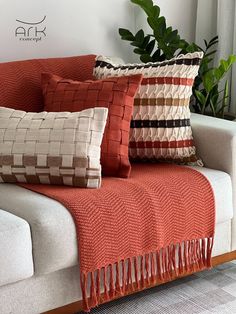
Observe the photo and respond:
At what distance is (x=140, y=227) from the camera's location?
2.35 meters

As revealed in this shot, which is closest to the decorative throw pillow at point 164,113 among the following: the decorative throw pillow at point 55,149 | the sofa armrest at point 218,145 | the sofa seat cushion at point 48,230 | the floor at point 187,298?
the sofa armrest at point 218,145

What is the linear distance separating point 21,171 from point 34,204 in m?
0.23

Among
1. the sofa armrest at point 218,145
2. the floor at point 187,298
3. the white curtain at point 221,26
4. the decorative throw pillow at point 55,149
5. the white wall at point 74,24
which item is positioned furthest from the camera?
the white curtain at point 221,26

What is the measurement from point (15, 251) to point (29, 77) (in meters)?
0.96

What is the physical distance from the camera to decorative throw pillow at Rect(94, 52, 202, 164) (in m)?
2.71

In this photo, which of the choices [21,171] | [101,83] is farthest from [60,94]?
[21,171]

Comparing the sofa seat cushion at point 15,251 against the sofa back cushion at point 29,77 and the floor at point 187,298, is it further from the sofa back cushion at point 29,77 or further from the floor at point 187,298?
the sofa back cushion at point 29,77

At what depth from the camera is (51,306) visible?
7.38 feet

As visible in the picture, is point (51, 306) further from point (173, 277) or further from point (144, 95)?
point (144, 95)

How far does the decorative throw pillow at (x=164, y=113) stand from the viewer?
2705 mm

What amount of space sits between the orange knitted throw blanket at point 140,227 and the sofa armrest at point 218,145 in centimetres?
14

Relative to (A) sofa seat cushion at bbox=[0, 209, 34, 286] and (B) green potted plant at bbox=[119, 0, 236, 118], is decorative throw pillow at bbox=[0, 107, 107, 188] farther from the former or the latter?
(B) green potted plant at bbox=[119, 0, 236, 118]

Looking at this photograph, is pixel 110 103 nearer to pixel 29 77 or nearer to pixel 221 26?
pixel 29 77

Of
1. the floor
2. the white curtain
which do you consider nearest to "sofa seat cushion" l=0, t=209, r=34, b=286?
the floor
